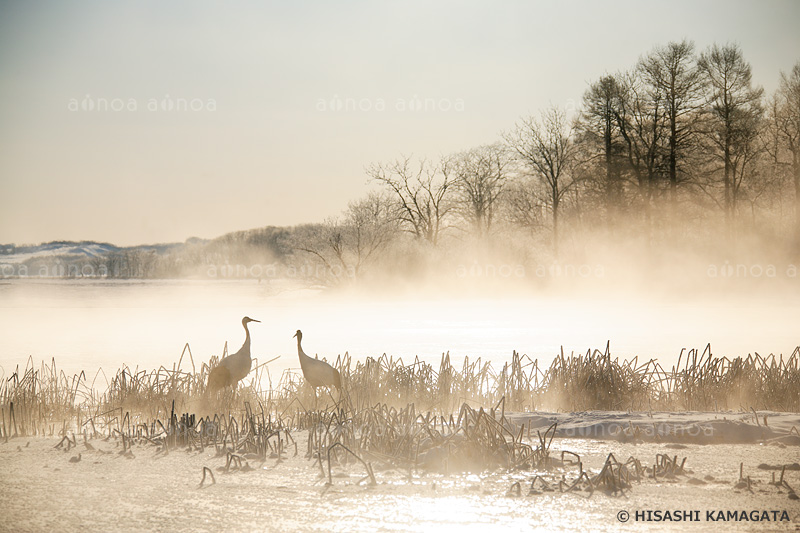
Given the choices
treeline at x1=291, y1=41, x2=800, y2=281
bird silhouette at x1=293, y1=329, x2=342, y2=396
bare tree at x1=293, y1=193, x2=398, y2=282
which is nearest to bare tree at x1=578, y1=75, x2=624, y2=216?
treeline at x1=291, y1=41, x2=800, y2=281

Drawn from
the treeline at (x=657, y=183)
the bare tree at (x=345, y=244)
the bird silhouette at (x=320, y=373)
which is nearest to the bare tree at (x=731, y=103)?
the treeline at (x=657, y=183)

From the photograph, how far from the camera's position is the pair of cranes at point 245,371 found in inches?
298

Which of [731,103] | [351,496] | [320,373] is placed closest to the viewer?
[351,496]

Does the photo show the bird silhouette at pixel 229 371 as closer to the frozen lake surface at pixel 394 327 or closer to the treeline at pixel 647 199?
the frozen lake surface at pixel 394 327

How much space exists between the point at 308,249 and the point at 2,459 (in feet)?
91.1

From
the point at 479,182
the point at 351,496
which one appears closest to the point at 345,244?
the point at 479,182

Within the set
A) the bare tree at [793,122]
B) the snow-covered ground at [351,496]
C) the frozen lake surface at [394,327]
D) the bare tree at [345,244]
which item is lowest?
the snow-covered ground at [351,496]

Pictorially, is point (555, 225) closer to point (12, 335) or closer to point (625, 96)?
point (625, 96)

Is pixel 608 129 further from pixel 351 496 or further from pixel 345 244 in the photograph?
pixel 351 496

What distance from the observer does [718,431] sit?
20.9 ft

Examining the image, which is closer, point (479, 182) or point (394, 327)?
point (394, 327)

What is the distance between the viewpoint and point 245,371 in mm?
7953

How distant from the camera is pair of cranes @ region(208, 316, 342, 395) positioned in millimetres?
7562

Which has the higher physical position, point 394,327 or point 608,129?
point 608,129
